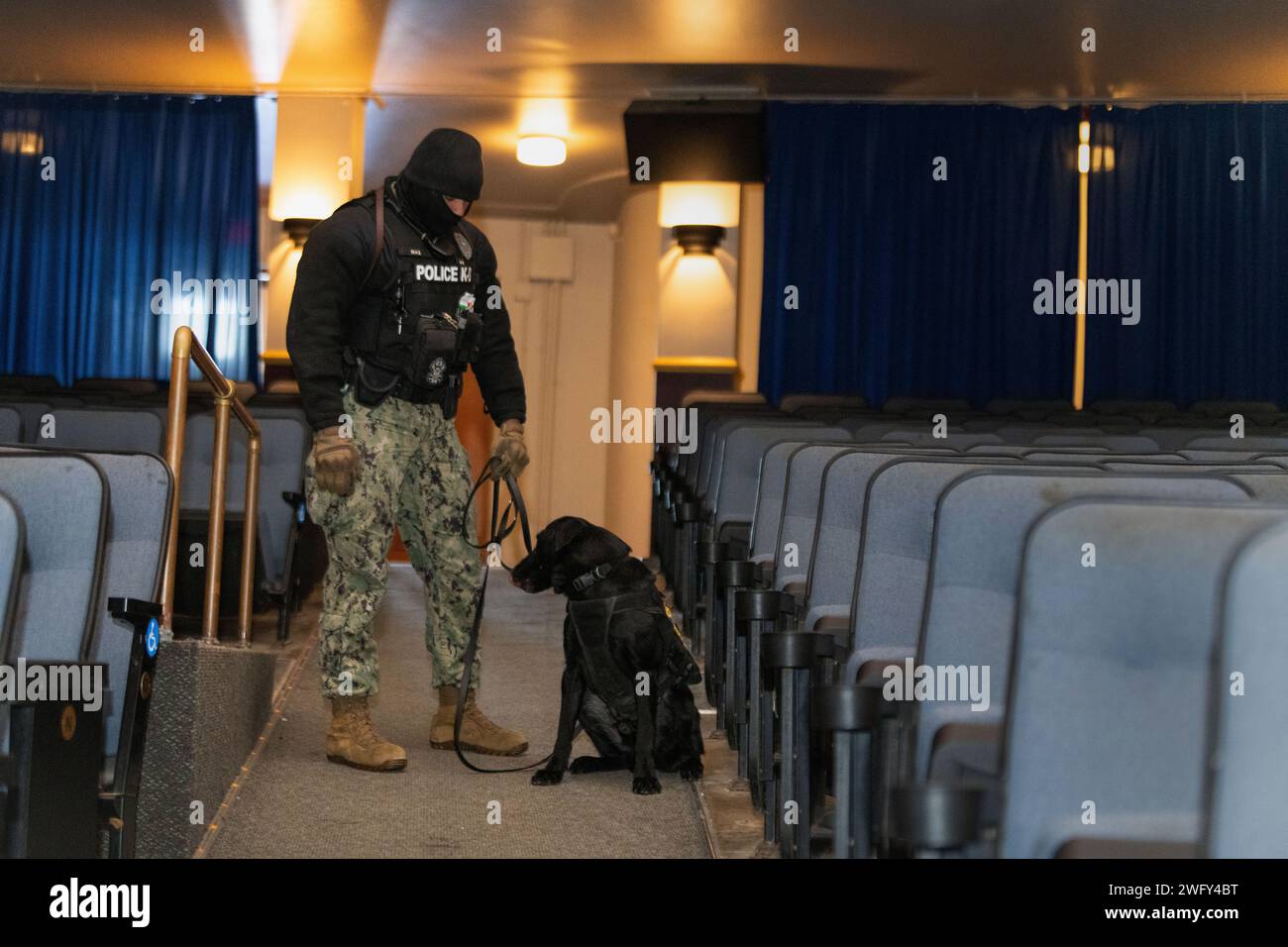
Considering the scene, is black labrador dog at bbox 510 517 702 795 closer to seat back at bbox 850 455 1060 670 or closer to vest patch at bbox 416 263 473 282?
vest patch at bbox 416 263 473 282

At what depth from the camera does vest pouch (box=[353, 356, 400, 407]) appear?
3268 mm

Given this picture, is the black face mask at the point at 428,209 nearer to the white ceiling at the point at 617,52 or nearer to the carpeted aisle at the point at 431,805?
the carpeted aisle at the point at 431,805

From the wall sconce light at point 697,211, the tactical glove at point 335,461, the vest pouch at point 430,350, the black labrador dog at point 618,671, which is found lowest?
the black labrador dog at point 618,671

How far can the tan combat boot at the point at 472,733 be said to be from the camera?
3.39m

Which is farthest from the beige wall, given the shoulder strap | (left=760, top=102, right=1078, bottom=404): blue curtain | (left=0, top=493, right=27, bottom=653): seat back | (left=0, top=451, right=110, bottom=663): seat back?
(left=0, top=493, right=27, bottom=653): seat back

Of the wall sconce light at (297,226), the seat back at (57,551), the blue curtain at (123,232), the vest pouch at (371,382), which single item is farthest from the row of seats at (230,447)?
the blue curtain at (123,232)

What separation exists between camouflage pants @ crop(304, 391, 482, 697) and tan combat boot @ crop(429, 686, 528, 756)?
0.08 metres

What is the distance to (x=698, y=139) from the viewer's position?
8484 millimetres

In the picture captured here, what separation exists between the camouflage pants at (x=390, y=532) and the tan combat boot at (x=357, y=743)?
0.04 meters

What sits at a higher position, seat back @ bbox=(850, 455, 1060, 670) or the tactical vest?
the tactical vest

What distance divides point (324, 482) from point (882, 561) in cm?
147

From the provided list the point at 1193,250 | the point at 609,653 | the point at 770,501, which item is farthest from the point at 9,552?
the point at 1193,250
